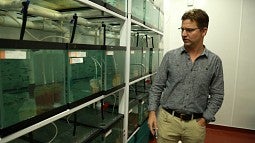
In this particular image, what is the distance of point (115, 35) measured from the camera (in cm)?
287

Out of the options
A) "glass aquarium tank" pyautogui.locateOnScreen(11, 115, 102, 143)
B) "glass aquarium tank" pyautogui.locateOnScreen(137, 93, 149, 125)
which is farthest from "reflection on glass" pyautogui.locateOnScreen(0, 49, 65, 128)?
"glass aquarium tank" pyautogui.locateOnScreen(137, 93, 149, 125)

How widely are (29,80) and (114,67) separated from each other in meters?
0.89

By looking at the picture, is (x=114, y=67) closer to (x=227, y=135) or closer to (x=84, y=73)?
(x=84, y=73)

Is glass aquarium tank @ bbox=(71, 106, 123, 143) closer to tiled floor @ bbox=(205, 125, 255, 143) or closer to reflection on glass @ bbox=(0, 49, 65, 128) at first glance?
reflection on glass @ bbox=(0, 49, 65, 128)

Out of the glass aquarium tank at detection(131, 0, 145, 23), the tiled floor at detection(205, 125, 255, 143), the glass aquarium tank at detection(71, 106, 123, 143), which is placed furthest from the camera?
the tiled floor at detection(205, 125, 255, 143)

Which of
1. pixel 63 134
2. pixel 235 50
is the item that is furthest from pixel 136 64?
pixel 235 50

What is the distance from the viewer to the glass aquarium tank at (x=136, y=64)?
2.28m

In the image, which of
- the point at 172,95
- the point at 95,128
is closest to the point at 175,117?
the point at 172,95

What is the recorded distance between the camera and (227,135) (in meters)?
3.55

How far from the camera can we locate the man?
1629mm

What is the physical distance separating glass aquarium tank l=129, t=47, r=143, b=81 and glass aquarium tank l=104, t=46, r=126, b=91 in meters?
0.28

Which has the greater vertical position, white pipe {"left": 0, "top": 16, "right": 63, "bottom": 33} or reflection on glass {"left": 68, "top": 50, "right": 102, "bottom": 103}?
white pipe {"left": 0, "top": 16, "right": 63, "bottom": 33}

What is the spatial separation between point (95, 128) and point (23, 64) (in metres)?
0.90

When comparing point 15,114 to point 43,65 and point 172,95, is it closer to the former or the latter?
point 43,65
